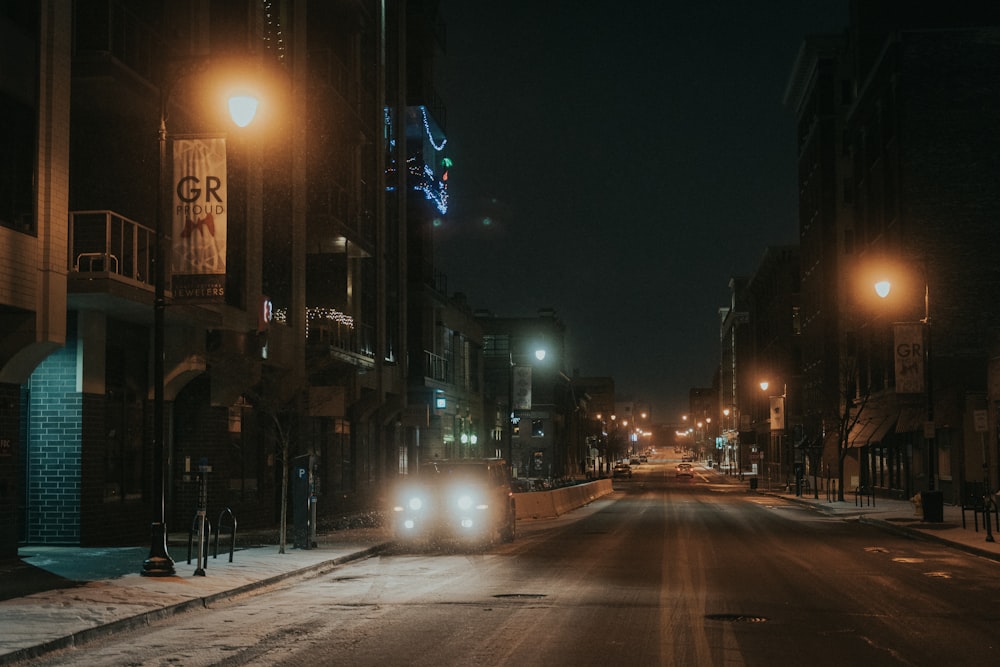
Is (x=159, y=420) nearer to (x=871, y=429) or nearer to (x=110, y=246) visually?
(x=110, y=246)

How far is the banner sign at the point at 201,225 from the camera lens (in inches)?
732

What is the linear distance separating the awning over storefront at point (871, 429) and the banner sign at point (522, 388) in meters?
20.2

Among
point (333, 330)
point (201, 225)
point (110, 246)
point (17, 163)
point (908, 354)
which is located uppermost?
point (17, 163)

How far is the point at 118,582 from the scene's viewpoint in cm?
1667

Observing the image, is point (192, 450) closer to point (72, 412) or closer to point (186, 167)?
point (72, 412)

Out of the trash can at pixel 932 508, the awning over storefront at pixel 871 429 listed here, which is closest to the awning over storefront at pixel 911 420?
the awning over storefront at pixel 871 429

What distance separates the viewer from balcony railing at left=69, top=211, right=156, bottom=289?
20.9 metres

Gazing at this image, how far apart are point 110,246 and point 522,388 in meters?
53.4

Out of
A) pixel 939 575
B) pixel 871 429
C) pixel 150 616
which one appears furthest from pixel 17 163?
pixel 871 429

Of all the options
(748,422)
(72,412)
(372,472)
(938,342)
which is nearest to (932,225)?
(938,342)

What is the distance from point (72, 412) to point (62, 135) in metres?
5.43

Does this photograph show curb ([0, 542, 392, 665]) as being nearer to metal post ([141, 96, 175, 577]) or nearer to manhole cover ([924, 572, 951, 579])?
metal post ([141, 96, 175, 577])

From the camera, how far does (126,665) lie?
10.7 meters

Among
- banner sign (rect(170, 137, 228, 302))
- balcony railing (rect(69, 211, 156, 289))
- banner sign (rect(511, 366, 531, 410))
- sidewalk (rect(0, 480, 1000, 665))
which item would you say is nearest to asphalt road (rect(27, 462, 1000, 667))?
sidewalk (rect(0, 480, 1000, 665))
